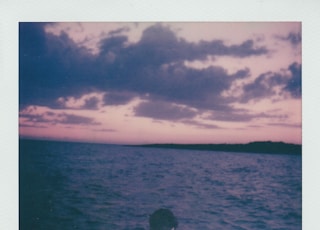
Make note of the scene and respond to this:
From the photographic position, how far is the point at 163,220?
2.24 meters

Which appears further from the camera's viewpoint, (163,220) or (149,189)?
(149,189)

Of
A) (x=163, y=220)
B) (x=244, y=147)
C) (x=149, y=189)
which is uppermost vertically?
(x=244, y=147)

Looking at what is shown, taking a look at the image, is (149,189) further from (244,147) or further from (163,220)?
(244,147)

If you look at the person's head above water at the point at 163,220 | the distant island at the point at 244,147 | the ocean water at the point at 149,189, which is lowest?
the person's head above water at the point at 163,220

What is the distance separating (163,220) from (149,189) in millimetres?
259

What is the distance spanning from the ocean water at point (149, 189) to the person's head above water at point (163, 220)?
42 millimetres

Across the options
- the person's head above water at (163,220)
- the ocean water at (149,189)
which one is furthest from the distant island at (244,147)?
the person's head above water at (163,220)

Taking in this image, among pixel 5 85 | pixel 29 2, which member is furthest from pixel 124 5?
pixel 5 85

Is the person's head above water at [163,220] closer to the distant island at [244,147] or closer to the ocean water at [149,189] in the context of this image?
the ocean water at [149,189]

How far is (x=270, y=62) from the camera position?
2.14 metres

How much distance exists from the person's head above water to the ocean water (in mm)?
42

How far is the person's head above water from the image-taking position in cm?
219

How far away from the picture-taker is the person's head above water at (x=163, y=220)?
219cm

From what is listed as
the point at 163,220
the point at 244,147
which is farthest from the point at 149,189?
the point at 244,147
